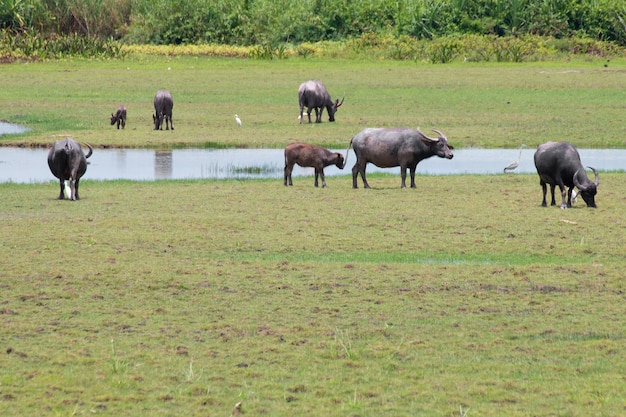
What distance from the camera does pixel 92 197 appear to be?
14.8 m

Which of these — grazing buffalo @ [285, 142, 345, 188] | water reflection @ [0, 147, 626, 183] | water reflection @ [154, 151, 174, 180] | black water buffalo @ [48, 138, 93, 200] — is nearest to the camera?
black water buffalo @ [48, 138, 93, 200]

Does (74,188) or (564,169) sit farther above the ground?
(564,169)

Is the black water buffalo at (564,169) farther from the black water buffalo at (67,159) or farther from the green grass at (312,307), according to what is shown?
the black water buffalo at (67,159)

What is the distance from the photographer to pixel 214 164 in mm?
19078

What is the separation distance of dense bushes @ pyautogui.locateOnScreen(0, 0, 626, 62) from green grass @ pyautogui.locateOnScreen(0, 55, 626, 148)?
153 inches

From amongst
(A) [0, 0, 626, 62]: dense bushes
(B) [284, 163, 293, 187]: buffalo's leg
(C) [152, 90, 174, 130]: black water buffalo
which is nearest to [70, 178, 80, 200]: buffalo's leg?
(B) [284, 163, 293, 187]: buffalo's leg

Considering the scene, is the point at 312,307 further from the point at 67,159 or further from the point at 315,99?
the point at 315,99

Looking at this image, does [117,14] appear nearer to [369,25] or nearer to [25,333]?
[369,25]

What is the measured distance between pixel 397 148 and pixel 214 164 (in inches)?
174

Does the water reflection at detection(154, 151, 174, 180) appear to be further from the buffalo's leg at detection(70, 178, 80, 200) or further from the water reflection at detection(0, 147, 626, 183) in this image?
the buffalo's leg at detection(70, 178, 80, 200)

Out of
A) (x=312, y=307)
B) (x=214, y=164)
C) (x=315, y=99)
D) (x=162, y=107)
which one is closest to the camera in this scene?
(x=312, y=307)

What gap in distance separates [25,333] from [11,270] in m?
2.20

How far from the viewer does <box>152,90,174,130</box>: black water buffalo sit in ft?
77.4

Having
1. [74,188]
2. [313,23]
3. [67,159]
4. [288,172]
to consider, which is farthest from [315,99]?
[313,23]
